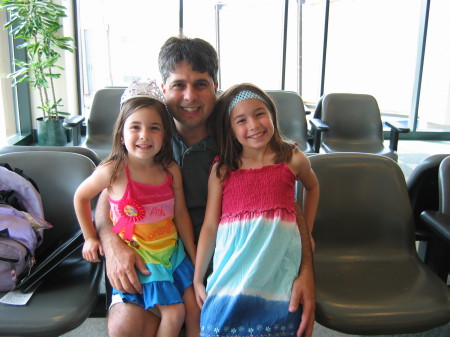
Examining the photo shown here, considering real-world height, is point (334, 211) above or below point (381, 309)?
above

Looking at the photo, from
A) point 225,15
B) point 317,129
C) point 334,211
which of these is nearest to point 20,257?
point 334,211

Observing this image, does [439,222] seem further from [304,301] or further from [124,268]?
[124,268]

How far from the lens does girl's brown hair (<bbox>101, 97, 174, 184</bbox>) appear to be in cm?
126

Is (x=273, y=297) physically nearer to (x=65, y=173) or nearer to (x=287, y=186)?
(x=287, y=186)

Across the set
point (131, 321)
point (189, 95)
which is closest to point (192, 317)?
point (131, 321)

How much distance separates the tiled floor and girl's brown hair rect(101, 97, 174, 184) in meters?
0.91

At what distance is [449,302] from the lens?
1.23 m

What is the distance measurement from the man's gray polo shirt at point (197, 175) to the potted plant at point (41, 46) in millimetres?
3316

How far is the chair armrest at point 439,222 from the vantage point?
1300 mm

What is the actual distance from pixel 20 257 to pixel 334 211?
3.60 feet

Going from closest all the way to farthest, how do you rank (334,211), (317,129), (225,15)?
1. (334,211)
2. (317,129)
3. (225,15)

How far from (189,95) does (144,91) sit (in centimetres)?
15

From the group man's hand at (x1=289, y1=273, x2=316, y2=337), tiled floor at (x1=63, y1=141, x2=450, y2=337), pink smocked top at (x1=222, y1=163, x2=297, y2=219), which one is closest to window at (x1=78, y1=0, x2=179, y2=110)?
tiled floor at (x1=63, y1=141, x2=450, y2=337)

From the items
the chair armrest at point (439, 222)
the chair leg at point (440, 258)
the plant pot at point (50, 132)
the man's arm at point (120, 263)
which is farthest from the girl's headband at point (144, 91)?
the plant pot at point (50, 132)
